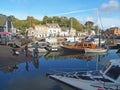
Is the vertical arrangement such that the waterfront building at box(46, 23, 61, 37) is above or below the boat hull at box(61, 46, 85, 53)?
above

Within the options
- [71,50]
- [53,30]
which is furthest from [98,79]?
[53,30]

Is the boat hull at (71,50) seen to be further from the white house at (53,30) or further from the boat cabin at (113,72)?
the white house at (53,30)

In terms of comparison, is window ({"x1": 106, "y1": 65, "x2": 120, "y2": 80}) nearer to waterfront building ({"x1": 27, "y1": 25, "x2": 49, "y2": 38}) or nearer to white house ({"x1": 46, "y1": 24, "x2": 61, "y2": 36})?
waterfront building ({"x1": 27, "y1": 25, "x2": 49, "y2": 38})

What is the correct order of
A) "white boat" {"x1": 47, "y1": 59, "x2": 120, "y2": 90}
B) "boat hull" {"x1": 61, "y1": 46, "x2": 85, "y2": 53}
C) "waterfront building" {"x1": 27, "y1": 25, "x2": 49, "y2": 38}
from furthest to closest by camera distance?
"waterfront building" {"x1": 27, "y1": 25, "x2": 49, "y2": 38} → "boat hull" {"x1": 61, "y1": 46, "x2": 85, "y2": 53} → "white boat" {"x1": 47, "y1": 59, "x2": 120, "y2": 90}

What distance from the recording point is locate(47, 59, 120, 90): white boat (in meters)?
17.1

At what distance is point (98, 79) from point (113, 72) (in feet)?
3.83

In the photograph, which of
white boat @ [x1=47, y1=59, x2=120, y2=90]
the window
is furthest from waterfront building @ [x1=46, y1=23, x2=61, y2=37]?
the window

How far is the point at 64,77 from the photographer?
67.4 feet

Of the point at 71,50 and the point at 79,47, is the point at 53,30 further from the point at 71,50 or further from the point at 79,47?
the point at 79,47

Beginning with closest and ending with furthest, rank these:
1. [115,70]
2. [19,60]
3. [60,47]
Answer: [115,70] → [19,60] → [60,47]

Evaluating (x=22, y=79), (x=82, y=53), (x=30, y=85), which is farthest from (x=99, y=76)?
(x=82, y=53)

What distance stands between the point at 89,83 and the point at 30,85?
24.6ft

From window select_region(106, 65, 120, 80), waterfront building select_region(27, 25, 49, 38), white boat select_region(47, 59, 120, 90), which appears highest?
waterfront building select_region(27, 25, 49, 38)

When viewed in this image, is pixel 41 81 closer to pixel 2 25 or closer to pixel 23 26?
pixel 2 25
